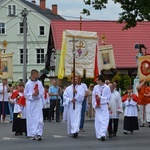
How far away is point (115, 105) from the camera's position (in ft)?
61.4

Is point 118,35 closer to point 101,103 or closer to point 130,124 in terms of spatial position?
point 130,124

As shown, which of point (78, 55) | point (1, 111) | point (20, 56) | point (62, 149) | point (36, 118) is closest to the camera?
point (62, 149)

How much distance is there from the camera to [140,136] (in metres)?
18.4

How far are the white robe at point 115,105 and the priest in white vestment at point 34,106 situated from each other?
2228 millimetres

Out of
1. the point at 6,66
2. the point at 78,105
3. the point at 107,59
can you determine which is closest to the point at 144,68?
the point at 78,105

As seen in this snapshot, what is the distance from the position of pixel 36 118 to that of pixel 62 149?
8.97 feet

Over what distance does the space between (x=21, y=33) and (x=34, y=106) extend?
58.6 metres

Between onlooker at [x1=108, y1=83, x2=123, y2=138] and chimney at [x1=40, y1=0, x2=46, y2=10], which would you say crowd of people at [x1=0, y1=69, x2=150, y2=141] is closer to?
onlooker at [x1=108, y1=83, x2=123, y2=138]

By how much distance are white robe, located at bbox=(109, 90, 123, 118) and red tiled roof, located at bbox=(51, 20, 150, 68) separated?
2826cm

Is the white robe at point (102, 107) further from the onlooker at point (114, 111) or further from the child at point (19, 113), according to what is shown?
the child at point (19, 113)

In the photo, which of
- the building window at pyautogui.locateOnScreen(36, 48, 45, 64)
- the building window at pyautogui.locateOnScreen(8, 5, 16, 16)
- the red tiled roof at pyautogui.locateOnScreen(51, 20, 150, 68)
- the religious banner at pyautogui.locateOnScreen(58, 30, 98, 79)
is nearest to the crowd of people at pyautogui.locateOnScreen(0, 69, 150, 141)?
the religious banner at pyautogui.locateOnScreen(58, 30, 98, 79)

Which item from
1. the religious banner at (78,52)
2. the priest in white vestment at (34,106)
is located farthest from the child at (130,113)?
the priest in white vestment at (34,106)

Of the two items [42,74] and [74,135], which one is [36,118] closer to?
[74,135]

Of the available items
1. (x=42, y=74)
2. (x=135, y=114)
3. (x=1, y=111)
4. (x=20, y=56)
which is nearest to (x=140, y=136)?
(x=135, y=114)
